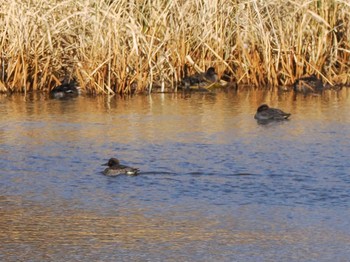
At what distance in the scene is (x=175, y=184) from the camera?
8.12 metres

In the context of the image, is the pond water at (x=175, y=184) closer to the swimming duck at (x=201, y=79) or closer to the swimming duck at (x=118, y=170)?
the swimming duck at (x=118, y=170)

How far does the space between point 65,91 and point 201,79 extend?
218 centimetres

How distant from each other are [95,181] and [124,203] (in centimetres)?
92

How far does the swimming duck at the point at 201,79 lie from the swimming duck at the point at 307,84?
131 centimetres

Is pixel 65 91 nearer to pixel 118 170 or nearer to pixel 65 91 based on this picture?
pixel 65 91

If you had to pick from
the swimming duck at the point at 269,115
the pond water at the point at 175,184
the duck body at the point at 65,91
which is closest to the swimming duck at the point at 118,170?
the pond water at the point at 175,184

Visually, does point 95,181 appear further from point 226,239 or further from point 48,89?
point 48,89

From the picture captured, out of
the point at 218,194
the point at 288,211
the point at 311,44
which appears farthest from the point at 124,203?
the point at 311,44

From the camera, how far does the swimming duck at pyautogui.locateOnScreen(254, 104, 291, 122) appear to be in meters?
11.7

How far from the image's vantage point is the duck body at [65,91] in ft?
47.6

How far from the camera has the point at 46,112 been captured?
12.7 m

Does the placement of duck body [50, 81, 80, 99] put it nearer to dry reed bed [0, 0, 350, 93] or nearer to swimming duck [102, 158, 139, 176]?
dry reed bed [0, 0, 350, 93]

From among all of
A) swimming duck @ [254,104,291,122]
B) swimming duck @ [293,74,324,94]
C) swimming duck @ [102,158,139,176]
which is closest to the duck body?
swimming duck @ [293,74,324,94]

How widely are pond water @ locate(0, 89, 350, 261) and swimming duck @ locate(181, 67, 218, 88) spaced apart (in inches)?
79.4
